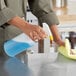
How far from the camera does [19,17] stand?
3.24 feet

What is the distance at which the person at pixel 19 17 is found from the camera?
95 cm

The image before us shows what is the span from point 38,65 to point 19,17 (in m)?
0.20

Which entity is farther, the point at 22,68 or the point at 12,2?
the point at 12,2

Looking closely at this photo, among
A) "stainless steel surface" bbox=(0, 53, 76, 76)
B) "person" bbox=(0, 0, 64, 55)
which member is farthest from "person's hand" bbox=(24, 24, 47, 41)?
"stainless steel surface" bbox=(0, 53, 76, 76)

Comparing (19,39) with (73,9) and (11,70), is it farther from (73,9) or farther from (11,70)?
(73,9)

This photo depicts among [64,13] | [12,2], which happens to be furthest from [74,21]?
[12,2]

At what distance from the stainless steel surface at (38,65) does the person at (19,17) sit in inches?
3.8

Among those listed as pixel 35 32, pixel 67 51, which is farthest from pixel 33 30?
pixel 67 51

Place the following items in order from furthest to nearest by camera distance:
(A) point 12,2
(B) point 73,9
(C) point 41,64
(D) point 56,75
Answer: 1. (B) point 73,9
2. (A) point 12,2
3. (C) point 41,64
4. (D) point 56,75

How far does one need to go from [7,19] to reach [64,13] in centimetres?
119

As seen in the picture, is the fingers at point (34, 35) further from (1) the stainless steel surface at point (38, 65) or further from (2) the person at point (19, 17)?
(1) the stainless steel surface at point (38, 65)

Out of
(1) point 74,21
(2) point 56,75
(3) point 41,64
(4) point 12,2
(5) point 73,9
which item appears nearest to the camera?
(2) point 56,75

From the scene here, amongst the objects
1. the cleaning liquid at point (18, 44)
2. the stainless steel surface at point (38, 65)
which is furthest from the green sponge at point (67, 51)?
the cleaning liquid at point (18, 44)

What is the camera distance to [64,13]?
210 cm
